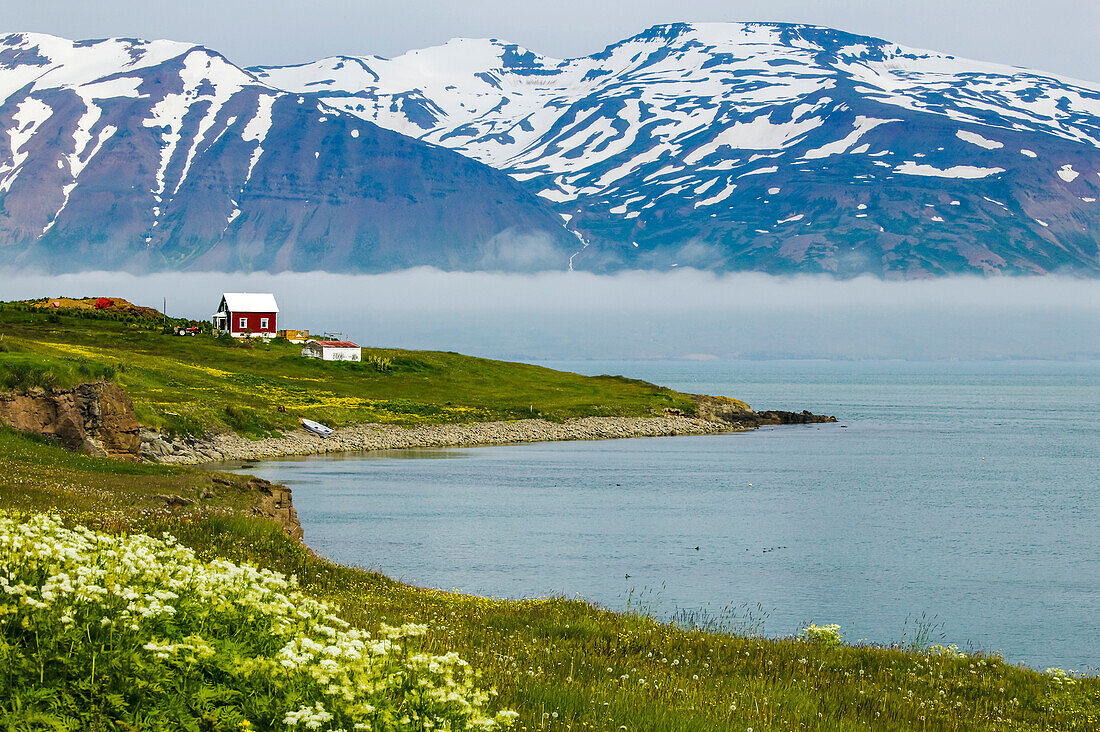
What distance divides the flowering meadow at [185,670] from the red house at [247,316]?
147455 millimetres

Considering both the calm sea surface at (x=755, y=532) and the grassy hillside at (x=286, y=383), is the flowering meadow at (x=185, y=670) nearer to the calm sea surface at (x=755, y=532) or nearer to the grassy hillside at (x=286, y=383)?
the calm sea surface at (x=755, y=532)

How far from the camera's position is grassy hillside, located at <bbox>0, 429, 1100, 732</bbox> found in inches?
462

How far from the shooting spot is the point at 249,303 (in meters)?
156

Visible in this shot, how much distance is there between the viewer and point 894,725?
45.1ft

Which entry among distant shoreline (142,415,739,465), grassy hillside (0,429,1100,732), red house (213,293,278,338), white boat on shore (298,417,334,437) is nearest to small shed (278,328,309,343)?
red house (213,293,278,338)

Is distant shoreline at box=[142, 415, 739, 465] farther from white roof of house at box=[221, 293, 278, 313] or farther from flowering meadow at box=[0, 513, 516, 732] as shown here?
flowering meadow at box=[0, 513, 516, 732]

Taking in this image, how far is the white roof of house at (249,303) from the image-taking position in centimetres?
15450

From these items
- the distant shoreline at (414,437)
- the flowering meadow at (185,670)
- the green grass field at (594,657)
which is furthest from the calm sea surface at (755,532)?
the flowering meadow at (185,670)

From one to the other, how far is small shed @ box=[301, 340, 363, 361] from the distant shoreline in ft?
102

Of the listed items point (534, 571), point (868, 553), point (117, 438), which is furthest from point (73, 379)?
point (868, 553)

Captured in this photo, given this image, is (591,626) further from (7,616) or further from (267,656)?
(7,616)

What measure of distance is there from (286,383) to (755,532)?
246 ft

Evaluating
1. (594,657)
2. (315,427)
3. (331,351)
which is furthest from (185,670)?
(331,351)

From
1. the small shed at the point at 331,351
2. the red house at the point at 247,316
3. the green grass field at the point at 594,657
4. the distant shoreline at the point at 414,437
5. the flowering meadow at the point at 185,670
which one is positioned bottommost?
the distant shoreline at the point at 414,437
